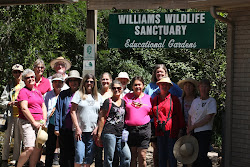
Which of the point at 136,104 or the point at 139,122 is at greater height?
the point at 136,104

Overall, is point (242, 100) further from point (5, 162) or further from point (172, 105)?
point (5, 162)

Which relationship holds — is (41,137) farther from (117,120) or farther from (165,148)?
(165,148)

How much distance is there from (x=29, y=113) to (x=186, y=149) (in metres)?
2.67

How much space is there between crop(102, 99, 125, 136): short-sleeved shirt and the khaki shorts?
1.26 m

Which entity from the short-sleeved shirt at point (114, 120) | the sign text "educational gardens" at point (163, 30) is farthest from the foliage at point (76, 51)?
the short-sleeved shirt at point (114, 120)

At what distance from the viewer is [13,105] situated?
9141 millimetres

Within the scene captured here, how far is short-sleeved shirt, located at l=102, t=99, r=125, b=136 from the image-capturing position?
8.04 meters

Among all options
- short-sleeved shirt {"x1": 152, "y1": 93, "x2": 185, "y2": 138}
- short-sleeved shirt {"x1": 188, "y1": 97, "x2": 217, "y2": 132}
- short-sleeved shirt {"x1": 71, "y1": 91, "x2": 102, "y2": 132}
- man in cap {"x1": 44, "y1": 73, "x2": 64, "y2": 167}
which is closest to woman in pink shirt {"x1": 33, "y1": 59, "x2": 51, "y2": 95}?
man in cap {"x1": 44, "y1": 73, "x2": 64, "y2": 167}

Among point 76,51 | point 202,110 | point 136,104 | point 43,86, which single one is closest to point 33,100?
point 43,86

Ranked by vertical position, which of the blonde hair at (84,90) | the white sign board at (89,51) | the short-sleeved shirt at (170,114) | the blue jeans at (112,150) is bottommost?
the blue jeans at (112,150)

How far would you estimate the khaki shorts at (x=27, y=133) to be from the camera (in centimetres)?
A: 830

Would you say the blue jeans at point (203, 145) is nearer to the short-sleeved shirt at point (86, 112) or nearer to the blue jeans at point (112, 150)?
the blue jeans at point (112, 150)

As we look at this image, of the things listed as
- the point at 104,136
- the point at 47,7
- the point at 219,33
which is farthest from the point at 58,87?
the point at 219,33

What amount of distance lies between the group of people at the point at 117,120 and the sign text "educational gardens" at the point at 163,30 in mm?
1185
